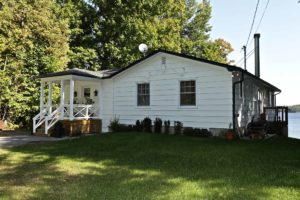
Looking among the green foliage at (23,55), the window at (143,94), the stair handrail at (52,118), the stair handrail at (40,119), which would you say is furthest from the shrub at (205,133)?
the green foliage at (23,55)

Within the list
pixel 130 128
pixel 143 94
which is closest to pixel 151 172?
pixel 130 128

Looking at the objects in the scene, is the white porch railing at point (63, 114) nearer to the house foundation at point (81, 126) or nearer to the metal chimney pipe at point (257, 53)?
the house foundation at point (81, 126)

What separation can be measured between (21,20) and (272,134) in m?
15.9

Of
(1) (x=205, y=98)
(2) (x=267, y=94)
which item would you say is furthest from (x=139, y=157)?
(2) (x=267, y=94)

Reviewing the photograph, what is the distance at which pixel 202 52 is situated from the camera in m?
35.0

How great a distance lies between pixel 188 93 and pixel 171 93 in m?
0.83

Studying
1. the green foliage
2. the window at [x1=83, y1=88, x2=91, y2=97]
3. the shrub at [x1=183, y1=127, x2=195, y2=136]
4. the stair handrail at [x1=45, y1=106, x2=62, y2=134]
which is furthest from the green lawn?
Result: the green foliage

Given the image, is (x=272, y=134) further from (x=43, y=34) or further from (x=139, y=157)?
(x=43, y=34)

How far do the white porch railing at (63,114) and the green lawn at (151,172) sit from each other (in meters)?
4.46

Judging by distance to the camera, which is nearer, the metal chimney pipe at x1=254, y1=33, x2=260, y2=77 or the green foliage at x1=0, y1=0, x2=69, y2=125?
the green foliage at x1=0, y1=0, x2=69, y2=125

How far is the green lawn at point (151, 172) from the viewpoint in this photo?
15.5 ft

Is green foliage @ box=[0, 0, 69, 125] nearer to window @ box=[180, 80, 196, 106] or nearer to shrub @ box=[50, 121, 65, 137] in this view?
shrub @ box=[50, 121, 65, 137]

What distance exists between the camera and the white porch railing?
45.8ft

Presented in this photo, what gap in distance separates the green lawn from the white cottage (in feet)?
9.60
